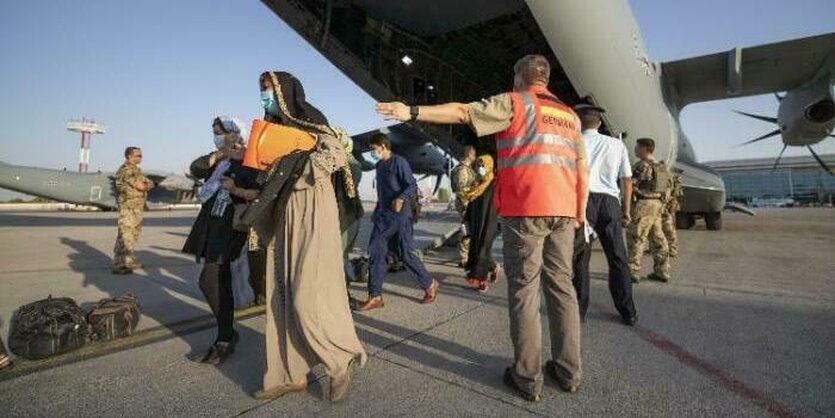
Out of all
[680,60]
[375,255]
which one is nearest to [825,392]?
[375,255]

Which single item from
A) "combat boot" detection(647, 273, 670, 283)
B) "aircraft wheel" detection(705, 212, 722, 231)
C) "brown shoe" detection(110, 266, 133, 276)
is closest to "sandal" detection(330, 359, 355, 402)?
"combat boot" detection(647, 273, 670, 283)

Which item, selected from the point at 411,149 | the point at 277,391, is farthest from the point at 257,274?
the point at 411,149

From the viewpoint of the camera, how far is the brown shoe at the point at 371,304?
3640 mm

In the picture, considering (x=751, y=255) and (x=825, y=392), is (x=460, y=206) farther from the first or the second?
(x=751, y=255)

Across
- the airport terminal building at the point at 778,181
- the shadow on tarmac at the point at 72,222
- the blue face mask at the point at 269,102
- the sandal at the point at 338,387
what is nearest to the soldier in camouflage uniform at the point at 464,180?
the blue face mask at the point at 269,102

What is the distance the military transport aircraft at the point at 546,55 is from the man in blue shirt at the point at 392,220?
210 cm

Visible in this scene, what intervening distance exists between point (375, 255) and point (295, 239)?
71.4 inches

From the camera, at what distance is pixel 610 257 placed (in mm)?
3447

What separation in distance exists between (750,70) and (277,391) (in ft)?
35.6

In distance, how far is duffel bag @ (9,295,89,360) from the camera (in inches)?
97.8

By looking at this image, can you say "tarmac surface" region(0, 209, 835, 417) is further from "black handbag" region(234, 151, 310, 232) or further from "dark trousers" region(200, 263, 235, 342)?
"black handbag" region(234, 151, 310, 232)

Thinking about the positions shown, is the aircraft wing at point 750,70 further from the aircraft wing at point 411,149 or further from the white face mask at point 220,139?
the white face mask at point 220,139

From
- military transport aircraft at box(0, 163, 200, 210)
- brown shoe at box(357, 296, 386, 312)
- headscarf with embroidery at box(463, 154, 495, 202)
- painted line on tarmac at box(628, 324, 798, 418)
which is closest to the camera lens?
painted line on tarmac at box(628, 324, 798, 418)

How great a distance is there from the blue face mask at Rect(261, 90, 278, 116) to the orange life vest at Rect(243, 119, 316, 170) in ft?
0.72
